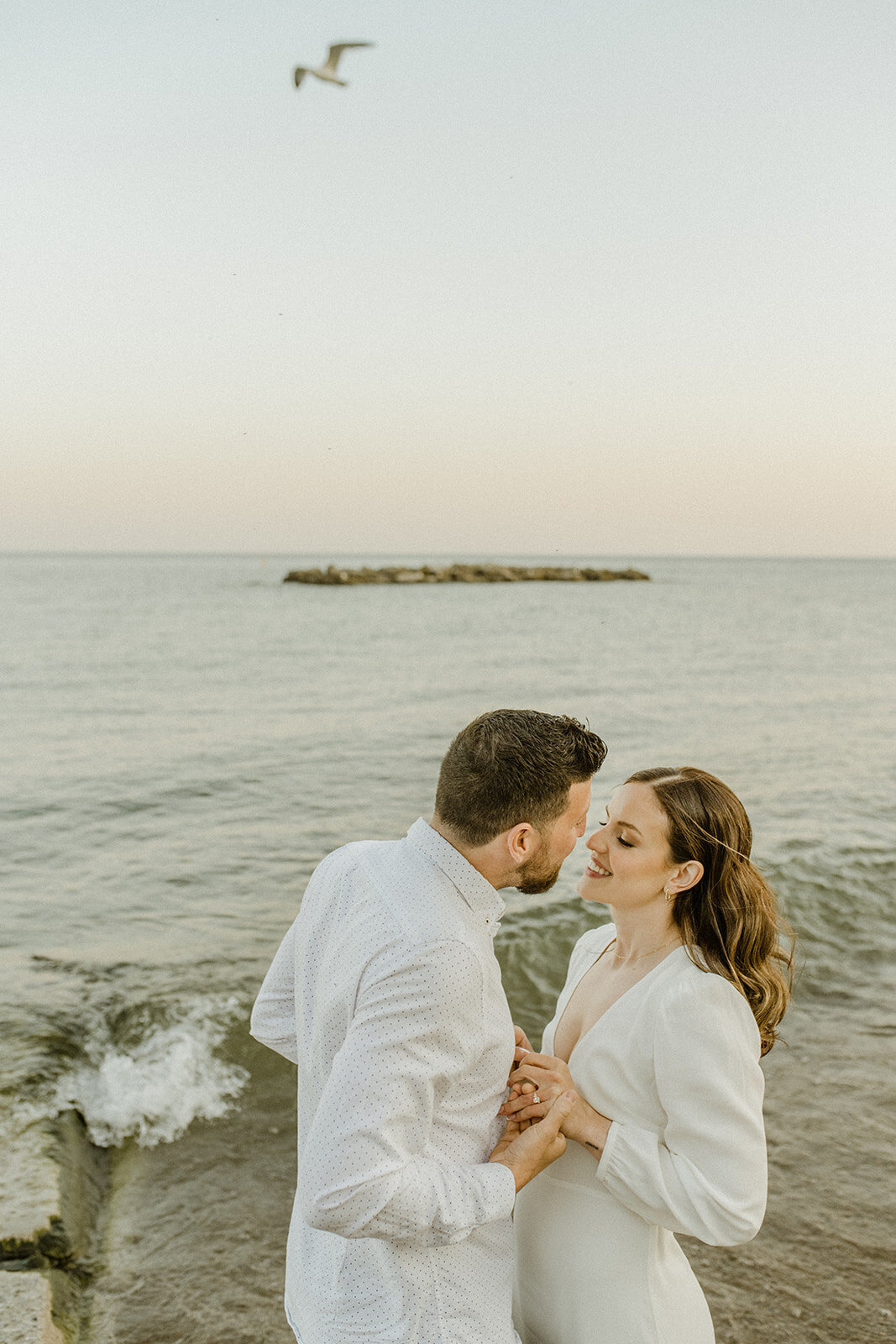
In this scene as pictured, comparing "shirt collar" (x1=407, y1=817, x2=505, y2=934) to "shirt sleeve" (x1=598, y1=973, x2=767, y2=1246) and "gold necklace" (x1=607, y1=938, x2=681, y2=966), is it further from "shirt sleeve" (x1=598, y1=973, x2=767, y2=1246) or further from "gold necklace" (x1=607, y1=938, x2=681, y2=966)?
"gold necklace" (x1=607, y1=938, x2=681, y2=966)

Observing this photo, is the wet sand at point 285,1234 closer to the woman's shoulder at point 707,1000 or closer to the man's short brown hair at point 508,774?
the woman's shoulder at point 707,1000

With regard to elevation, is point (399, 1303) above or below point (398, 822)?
above

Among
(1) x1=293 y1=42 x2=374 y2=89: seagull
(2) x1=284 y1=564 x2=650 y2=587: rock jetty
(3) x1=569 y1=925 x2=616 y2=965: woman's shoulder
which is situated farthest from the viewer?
(2) x1=284 y1=564 x2=650 y2=587: rock jetty

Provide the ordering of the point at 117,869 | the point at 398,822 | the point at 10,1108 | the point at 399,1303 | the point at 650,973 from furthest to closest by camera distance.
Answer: the point at 398,822 < the point at 117,869 < the point at 10,1108 < the point at 650,973 < the point at 399,1303

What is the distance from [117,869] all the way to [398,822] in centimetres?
327

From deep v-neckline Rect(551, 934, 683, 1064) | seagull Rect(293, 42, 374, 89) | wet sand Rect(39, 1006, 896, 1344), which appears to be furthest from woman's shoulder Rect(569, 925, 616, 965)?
seagull Rect(293, 42, 374, 89)

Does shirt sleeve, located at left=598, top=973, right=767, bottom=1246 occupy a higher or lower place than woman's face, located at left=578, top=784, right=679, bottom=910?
lower

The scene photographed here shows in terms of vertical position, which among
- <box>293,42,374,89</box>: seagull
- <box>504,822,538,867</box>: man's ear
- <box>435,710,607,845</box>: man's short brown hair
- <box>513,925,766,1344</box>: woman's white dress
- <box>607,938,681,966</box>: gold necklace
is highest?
<box>293,42,374,89</box>: seagull

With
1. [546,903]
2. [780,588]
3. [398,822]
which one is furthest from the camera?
[780,588]

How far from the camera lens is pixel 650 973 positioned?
2467 millimetres

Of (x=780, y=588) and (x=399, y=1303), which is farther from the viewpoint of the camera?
(x=780, y=588)

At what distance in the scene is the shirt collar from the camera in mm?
2018

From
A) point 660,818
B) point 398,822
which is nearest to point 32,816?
point 398,822

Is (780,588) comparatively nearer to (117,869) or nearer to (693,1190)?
(117,869)
